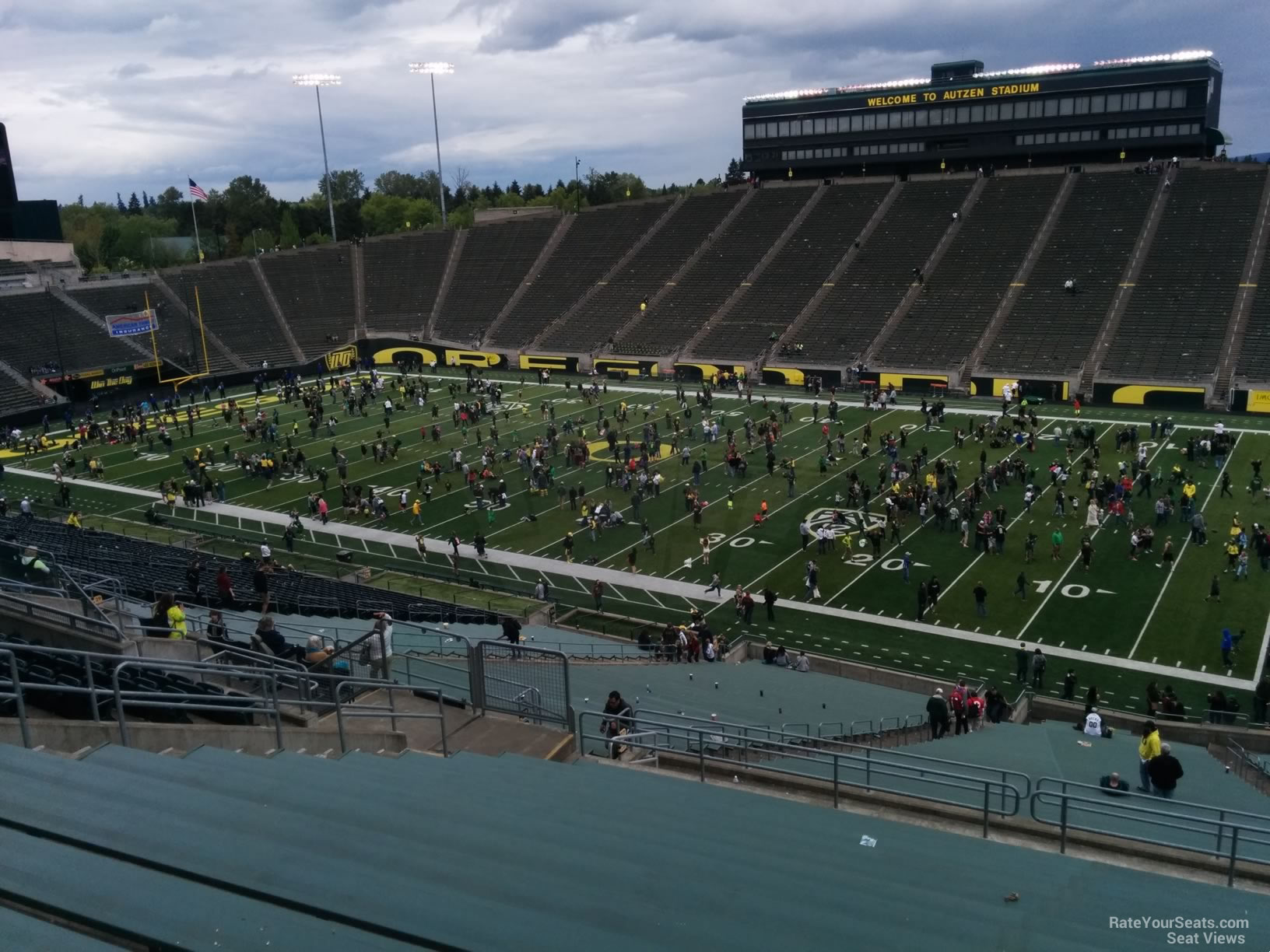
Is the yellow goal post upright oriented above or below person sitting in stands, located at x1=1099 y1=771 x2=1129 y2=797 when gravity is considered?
above

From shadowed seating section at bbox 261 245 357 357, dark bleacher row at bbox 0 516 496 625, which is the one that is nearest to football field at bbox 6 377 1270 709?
dark bleacher row at bbox 0 516 496 625

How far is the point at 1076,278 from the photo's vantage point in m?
51.9

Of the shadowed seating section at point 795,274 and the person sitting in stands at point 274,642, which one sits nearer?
the person sitting in stands at point 274,642

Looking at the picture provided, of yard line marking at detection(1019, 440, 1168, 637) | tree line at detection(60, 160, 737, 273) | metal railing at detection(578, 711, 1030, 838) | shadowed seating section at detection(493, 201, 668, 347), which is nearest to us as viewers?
metal railing at detection(578, 711, 1030, 838)

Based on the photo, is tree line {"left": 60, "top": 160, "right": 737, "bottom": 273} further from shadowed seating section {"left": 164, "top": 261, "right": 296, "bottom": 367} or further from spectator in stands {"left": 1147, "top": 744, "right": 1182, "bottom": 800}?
spectator in stands {"left": 1147, "top": 744, "right": 1182, "bottom": 800}

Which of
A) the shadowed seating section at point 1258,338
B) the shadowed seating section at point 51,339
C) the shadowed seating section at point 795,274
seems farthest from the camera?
the shadowed seating section at point 795,274

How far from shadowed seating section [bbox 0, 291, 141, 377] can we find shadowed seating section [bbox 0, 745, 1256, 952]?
5103 cm

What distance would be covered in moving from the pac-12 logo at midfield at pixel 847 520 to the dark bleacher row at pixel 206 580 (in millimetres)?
10805

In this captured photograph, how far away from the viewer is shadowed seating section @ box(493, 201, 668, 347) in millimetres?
63156

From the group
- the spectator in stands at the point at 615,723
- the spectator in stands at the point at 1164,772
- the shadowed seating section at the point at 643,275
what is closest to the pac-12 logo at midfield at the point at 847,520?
the spectator in stands at the point at 1164,772

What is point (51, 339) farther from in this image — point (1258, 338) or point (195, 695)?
point (1258, 338)

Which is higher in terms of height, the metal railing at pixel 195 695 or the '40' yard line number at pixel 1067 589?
the metal railing at pixel 195 695

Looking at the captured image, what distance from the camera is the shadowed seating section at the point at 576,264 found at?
63156 mm

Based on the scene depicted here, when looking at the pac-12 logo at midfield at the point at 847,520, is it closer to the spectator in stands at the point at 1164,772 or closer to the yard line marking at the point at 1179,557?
the yard line marking at the point at 1179,557
